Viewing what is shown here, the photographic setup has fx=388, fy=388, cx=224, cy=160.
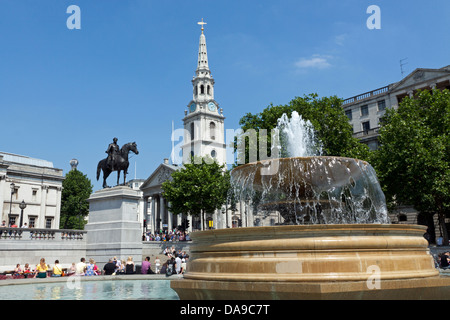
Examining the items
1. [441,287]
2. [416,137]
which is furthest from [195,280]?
[416,137]

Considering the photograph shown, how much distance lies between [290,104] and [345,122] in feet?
17.7

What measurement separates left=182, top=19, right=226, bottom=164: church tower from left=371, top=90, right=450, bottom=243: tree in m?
57.7

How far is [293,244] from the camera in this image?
5.90 metres

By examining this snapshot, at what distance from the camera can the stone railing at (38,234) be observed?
19.3 meters

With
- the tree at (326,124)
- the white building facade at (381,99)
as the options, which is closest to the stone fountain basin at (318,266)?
the tree at (326,124)

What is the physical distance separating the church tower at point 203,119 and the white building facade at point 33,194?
31795 mm

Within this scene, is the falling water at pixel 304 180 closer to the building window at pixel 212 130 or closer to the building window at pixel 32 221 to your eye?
the building window at pixel 32 221

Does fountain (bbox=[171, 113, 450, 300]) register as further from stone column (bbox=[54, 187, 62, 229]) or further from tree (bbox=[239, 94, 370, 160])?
stone column (bbox=[54, 187, 62, 229])

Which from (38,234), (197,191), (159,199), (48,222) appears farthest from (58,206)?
(38,234)

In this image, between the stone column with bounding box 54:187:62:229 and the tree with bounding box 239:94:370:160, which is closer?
the tree with bounding box 239:94:370:160

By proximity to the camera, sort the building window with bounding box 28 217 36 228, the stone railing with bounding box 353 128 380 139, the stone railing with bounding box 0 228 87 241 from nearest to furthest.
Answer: the stone railing with bounding box 0 228 87 241, the stone railing with bounding box 353 128 380 139, the building window with bounding box 28 217 36 228

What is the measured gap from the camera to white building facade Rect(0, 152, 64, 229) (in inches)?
2258

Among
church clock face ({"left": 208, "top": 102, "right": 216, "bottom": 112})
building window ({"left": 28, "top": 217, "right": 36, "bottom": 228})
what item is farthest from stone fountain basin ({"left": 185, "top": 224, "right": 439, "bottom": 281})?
church clock face ({"left": 208, "top": 102, "right": 216, "bottom": 112})
